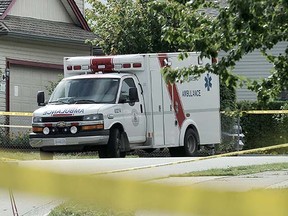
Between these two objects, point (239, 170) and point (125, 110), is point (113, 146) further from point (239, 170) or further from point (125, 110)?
point (239, 170)

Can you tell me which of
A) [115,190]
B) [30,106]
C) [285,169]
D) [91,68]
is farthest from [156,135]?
Result: [115,190]

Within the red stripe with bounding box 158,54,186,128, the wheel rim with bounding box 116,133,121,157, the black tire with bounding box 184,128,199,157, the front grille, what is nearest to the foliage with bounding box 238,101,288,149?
the black tire with bounding box 184,128,199,157

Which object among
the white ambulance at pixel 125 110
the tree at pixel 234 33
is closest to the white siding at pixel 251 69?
the white ambulance at pixel 125 110

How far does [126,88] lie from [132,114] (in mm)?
614

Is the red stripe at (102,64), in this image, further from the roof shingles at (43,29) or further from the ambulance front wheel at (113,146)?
the roof shingles at (43,29)

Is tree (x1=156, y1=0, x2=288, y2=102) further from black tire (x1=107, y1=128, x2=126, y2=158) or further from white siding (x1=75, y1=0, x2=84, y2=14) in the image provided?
white siding (x1=75, y1=0, x2=84, y2=14)

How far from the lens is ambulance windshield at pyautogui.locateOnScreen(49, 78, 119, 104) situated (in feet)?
61.7

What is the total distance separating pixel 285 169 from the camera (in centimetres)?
1451

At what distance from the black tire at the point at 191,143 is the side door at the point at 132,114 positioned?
1.44m

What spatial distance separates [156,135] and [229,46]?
1107 centimetres

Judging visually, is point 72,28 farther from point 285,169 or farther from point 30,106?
point 285,169

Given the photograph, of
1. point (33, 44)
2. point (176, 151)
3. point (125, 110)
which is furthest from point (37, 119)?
point (33, 44)

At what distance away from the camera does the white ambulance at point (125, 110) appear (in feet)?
60.5

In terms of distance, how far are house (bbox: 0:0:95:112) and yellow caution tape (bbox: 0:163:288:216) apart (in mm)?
23020
